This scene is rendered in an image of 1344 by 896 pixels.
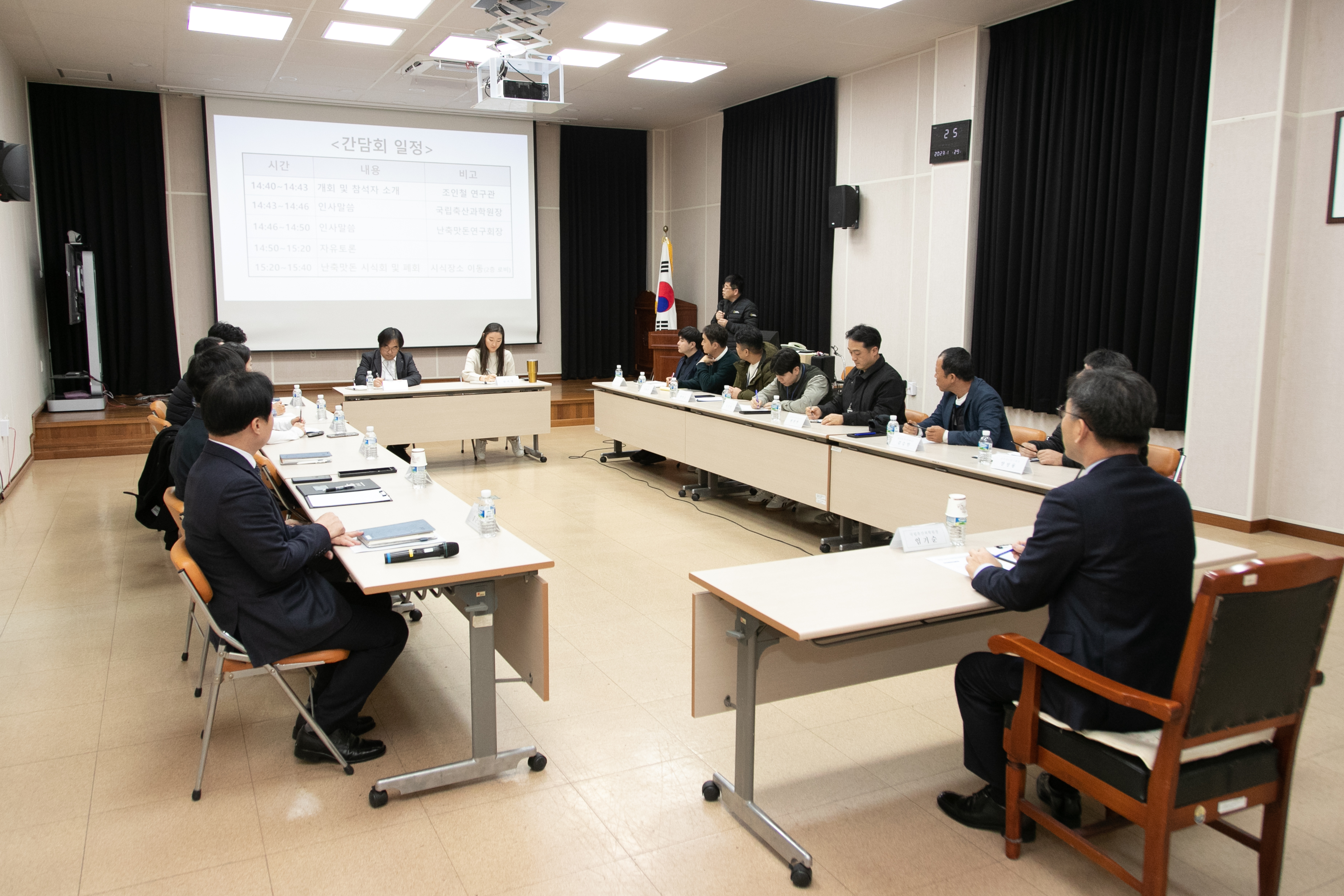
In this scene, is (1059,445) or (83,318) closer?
(1059,445)

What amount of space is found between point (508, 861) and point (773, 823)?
662mm

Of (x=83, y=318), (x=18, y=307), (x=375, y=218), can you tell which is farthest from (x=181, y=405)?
(x=375, y=218)

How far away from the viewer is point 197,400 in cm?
421

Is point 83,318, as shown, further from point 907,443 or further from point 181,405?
point 907,443

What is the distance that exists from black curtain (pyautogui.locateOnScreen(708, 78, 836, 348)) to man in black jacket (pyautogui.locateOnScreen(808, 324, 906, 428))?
11.4 ft

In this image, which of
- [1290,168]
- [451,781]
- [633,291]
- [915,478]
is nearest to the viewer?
[451,781]

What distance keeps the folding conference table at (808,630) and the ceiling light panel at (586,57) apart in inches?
243

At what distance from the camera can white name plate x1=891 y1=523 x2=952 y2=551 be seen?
2.76 metres

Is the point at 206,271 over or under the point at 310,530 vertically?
over

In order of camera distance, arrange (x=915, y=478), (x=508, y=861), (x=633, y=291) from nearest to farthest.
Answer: (x=508, y=861) → (x=915, y=478) → (x=633, y=291)

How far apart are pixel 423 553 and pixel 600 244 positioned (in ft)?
30.7

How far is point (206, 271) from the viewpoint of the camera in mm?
9648

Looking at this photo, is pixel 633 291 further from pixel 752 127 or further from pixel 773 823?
pixel 773 823

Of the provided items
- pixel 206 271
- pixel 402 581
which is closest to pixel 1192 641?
pixel 402 581
